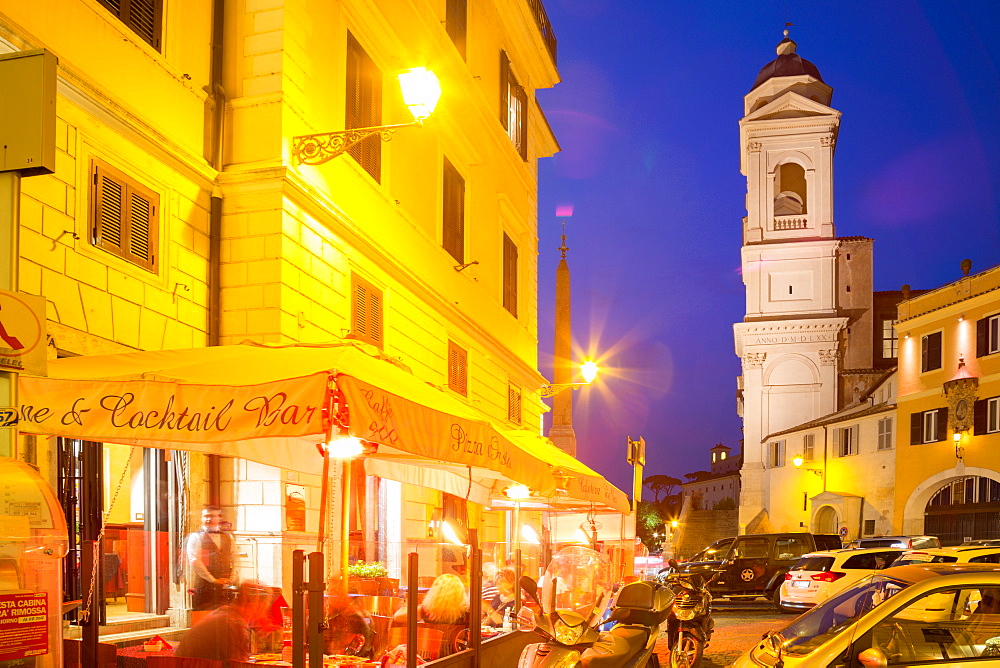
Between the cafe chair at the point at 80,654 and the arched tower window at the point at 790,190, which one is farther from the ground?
the arched tower window at the point at 790,190

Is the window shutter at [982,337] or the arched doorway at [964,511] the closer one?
the arched doorway at [964,511]

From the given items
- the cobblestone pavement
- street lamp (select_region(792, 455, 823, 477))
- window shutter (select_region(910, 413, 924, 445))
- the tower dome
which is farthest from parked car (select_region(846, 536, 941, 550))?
the tower dome

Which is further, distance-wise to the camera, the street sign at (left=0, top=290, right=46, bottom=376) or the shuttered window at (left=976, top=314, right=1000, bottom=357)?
the shuttered window at (left=976, top=314, right=1000, bottom=357)

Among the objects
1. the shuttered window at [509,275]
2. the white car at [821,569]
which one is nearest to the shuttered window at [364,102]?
the shuttered window at [509,275]

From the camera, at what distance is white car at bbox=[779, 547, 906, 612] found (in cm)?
1903

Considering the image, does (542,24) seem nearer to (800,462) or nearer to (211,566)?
(211,566)

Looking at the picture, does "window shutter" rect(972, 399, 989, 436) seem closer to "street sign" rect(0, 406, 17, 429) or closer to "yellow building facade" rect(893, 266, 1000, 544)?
"yellow building facade" rect(893, 266, 1000, 544)

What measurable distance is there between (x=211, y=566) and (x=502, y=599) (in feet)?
15.4

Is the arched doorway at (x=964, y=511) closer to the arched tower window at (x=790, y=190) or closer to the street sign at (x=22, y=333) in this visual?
the arched tower window at (x=790, y=190)

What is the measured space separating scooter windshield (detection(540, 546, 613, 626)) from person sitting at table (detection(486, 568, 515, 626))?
1954mm

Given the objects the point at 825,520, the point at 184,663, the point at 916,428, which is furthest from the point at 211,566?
the point at 825,520

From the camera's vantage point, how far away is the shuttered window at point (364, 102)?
14.5 metres

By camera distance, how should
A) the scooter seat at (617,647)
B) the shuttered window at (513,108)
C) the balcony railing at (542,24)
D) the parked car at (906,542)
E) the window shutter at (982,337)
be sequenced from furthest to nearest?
the window shutter at (982,337), the balcony railing at (542,24), the shuttered window at (513,108), the parked car at (906,542), the scooter seat at (617,647)

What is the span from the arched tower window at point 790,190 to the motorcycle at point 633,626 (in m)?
57.5
